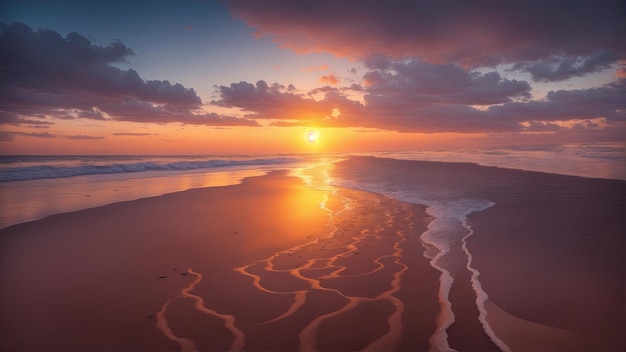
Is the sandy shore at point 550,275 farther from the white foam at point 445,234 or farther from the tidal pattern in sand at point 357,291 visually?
the tidal pattern in sand at point 357,291

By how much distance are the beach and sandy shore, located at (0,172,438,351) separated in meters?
0.03

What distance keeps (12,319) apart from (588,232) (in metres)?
11.6

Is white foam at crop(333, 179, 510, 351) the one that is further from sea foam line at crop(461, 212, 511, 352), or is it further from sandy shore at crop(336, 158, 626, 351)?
Result: sandy shore at crop(336, 158, 626, 351)

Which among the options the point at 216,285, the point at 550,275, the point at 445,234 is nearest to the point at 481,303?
the point at 550,275

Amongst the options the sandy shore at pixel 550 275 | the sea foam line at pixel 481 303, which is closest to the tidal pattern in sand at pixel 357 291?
the sea foam line at pixel 481 303

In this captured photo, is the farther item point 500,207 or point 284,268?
point 500,207

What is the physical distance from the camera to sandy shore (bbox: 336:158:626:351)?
162 inches

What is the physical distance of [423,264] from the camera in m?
6.50

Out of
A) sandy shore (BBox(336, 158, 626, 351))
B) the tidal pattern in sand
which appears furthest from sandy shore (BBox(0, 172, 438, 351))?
sandy shore (BBox(336, 158, 626, 351))

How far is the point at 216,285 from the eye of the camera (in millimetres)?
5676

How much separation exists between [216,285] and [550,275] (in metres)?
5.80

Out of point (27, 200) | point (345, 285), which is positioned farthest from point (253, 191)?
point (345, 285)

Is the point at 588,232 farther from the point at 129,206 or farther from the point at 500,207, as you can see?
the point at 129,206

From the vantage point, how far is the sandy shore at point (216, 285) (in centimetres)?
421
